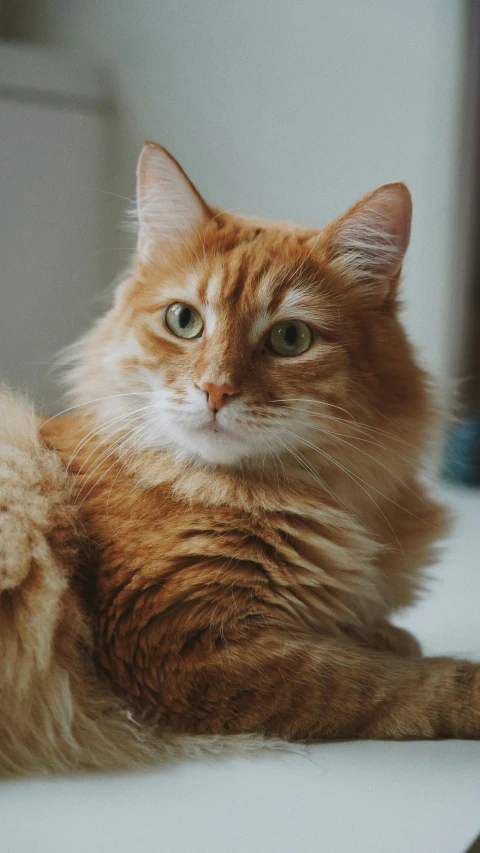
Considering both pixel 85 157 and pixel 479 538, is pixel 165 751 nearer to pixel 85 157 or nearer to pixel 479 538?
pixel 479 538

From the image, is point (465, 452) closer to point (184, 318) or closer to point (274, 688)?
point (184, 318)

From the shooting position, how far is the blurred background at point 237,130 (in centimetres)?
264

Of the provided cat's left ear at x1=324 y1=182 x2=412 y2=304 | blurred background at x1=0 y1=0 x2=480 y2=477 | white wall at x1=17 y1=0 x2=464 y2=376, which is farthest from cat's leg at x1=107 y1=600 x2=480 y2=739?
white wall at x1=17 y1=0 x2=464 y2=376

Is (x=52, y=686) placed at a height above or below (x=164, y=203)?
below

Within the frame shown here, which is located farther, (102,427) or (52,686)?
(102,427)

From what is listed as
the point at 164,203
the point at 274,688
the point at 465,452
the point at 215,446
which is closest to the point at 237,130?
the point at 465,452

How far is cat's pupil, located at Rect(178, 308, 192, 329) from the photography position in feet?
4.57

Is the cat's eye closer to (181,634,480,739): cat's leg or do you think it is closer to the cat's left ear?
the cat's left ear

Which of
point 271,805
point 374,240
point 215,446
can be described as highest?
point 374,240

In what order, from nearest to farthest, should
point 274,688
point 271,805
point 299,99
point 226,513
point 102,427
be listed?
point 271,805, point 274,688, point 226,513, point 102,427, point 299,99

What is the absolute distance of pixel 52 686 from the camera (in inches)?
47.8

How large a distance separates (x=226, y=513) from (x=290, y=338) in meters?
0.29

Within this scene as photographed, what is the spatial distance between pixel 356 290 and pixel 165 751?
0.78 meters

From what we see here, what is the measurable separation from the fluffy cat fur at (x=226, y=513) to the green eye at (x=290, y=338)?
0.03 ft
